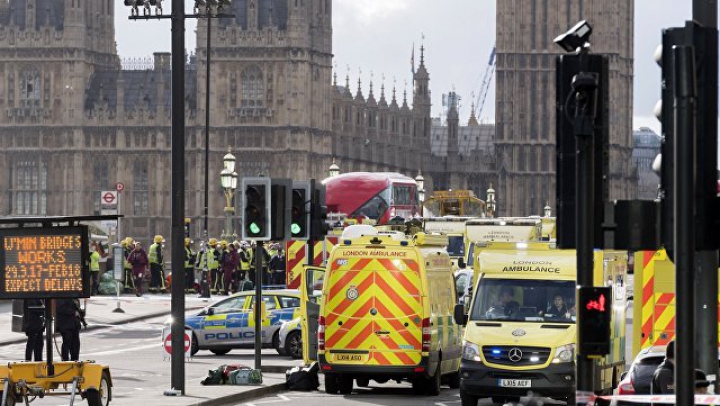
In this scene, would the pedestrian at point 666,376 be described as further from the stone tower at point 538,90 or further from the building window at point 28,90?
the stone tower at point 538,90

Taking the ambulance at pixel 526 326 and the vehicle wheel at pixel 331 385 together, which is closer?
the ambulance at pixel 526 326

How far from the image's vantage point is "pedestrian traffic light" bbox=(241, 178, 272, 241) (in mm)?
26328

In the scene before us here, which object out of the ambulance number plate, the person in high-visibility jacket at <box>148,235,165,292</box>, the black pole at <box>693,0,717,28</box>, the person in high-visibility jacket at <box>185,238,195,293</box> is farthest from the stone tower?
the black pole at <box>693,0,717,28</box>

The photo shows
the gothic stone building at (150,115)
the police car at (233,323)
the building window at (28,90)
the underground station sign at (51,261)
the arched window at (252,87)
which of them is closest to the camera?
the underground station sign at (51,261)

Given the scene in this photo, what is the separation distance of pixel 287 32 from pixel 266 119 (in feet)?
15.0

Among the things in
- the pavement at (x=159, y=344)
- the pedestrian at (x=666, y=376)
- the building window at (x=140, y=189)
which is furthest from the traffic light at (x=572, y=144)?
the building window at (x=140, y=189)

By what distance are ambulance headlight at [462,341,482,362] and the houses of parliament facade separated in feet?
259

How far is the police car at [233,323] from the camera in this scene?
3325 centimetres

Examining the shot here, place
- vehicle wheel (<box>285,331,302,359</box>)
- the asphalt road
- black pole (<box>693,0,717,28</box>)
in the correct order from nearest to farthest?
black pole (<box>693,0,717,28</box>) → the asphalt road → vehicle wheel (<box>285,331,302,359</box>)

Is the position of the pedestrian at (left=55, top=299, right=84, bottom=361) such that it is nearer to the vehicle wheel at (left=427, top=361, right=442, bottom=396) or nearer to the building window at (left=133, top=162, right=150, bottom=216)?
the vehicle wheel at (left=427, top=361, right=442, bottom=396)

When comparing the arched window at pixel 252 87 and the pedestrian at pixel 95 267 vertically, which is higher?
the arched window at pixel 252 87

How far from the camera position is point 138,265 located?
181 feet

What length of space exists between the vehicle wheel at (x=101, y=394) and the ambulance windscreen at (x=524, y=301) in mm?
4640

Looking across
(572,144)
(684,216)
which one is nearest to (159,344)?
(572,144)
